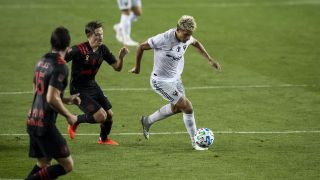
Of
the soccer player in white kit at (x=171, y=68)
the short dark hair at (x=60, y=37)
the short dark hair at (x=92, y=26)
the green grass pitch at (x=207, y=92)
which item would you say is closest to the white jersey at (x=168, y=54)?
the soccer player in white kit at (x=171, y=68)

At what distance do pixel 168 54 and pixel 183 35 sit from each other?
0.64 meters

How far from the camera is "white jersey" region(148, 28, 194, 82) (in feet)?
46.7

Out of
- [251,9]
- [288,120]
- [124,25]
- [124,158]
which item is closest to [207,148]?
[124,158]

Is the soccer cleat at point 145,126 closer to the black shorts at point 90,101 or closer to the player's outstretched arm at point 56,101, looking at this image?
the black shorts at point 90,101

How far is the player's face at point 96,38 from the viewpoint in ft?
45.9

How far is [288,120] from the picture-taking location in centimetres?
1653

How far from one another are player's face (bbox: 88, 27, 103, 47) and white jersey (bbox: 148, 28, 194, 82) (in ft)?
3.04

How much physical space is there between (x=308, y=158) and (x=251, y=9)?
Answer: 18091 mm

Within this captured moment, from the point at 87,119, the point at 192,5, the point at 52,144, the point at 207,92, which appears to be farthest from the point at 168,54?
the point at 192,5

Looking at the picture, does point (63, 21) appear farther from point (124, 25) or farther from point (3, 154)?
point (3, 154)

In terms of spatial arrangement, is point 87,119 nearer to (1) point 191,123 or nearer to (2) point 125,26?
(1) point 191,123

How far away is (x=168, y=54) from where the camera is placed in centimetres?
1433

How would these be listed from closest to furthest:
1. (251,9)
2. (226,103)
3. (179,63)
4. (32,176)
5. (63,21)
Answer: (32,176) → (179,63) → (226,103) → (63,21) → (251,9)

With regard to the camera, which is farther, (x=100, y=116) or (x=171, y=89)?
(x=171, y=89)
